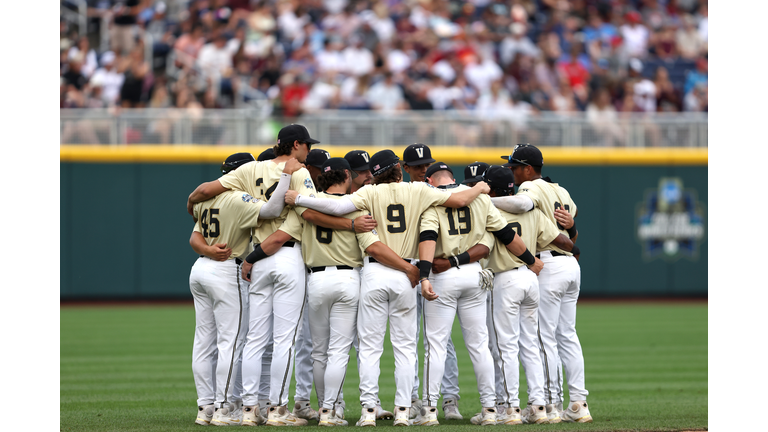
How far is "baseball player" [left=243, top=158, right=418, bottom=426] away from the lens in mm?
5801

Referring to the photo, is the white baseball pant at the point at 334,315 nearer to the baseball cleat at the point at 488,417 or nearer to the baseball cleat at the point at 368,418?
the baseball cleat at the point at 368,418

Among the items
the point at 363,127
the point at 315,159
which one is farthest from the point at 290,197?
the point at 363,127

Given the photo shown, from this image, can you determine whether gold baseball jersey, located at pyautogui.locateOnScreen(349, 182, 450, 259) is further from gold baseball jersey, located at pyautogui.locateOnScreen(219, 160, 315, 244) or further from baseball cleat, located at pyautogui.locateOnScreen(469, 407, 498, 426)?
baseball cleat, located at pyautogui.locateOnScreen(469, 407, 498, 426)

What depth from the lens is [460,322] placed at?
19.4 feet

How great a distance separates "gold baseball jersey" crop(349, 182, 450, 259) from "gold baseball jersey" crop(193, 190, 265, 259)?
0.81 metres

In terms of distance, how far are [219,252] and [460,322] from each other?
1795mm

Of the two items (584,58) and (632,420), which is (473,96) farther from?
(632,420)

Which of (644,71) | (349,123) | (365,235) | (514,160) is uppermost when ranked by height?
(644,71)

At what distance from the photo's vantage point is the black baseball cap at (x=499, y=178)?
6.30 m

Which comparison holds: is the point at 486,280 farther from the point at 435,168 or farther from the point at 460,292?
the point at 435,168

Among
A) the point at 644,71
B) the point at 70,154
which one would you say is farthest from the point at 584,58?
the point at 70,154

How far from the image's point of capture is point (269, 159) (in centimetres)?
670

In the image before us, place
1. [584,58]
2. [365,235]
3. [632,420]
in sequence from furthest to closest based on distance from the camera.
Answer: [584,58] → [632,420] → [365,235]

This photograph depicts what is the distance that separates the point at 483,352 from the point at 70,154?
11.2m
